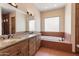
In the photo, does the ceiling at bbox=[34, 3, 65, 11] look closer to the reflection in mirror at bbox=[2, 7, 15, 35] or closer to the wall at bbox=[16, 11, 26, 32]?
the wall at bbox=[16, 11, 26, 32]

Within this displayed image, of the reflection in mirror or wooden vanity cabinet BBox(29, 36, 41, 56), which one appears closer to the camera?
the reflection in mirror

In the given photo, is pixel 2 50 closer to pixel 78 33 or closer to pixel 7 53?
pixel 7 53

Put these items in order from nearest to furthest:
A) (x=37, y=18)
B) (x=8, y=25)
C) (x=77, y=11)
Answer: (x=8, y=25)
(x=77, y=11)
(x=37, y=18)

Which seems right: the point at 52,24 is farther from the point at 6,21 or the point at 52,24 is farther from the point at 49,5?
the point at 6,21

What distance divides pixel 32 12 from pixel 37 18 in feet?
1.85

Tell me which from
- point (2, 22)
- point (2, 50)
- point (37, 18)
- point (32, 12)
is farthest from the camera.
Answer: point (37, 18)

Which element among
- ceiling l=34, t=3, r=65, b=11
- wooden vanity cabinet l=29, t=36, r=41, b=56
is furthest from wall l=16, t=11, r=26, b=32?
ceiling l=34, t=3, r=65, b=11

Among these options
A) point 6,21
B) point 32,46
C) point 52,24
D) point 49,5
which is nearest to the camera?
point 6,21

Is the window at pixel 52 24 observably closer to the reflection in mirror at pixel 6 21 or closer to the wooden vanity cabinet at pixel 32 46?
the wooden vanity cabinet at pixel 32 46

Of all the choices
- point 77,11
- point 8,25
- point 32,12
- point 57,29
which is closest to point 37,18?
point 32,12

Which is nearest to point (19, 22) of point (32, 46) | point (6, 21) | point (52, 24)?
point (6, 21)

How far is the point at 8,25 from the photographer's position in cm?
240

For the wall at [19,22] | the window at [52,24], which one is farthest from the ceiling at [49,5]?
the wall at [19,22]

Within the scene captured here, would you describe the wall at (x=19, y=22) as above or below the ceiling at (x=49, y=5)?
below
